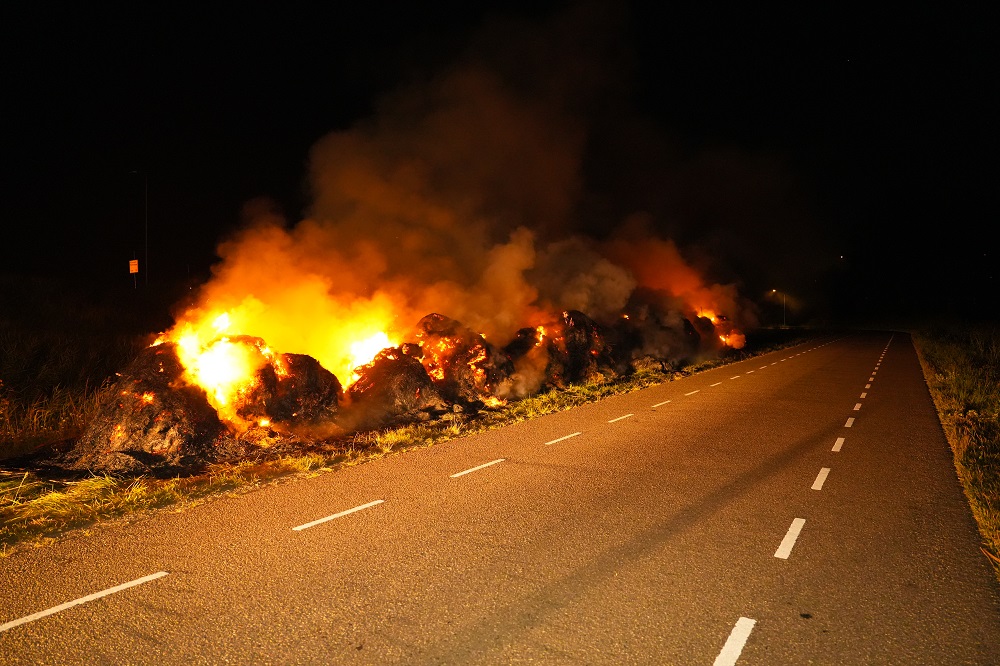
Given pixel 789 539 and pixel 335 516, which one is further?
pixel 335 516

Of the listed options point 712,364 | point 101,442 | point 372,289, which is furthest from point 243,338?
point 712,364

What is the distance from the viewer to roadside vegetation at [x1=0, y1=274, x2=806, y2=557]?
20.8ft

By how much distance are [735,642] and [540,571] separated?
1494mm

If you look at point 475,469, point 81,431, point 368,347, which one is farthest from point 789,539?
point 368,347

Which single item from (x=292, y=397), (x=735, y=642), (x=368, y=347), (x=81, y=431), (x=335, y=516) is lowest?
(x=735, y=642)

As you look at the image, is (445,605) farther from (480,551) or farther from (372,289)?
(372,289)

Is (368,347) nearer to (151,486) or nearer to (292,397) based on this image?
(292,397)

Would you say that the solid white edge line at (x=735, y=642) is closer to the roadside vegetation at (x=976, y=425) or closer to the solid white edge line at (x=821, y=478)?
the roadside vegetation at (x=976, y=425)

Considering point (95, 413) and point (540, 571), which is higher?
point (95, 413)

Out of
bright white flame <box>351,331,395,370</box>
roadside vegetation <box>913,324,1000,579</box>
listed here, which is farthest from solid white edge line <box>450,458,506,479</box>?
bright white flame <box>351,331,395,370</box>

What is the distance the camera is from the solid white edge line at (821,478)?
700 cm

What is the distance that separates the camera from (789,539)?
17.4ft

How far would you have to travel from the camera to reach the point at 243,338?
36.5 feet

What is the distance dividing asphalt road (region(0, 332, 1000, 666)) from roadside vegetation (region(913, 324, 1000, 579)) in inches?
7.3
